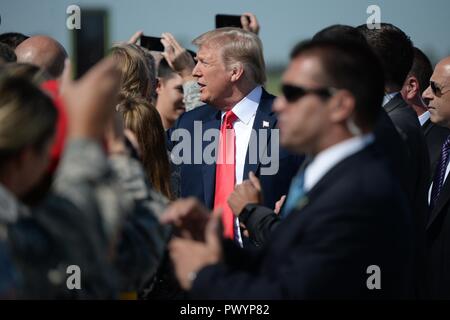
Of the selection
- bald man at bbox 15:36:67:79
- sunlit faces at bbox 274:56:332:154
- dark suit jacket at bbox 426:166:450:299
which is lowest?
dark suit jacket at bbox 426:166:450:299

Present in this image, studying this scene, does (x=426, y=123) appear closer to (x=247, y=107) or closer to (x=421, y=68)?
(x=421, y=68)

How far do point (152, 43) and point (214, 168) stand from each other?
2488 millimetres

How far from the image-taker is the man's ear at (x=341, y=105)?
2.79 meters

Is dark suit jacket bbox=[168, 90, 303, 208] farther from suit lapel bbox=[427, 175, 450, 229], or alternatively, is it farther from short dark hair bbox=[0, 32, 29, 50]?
short dark hair bbox=[0, 32, 29, 50]

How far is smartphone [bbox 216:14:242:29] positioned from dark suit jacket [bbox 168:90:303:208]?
1.35 meters

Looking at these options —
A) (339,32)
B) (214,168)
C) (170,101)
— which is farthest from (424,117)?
(339,32)

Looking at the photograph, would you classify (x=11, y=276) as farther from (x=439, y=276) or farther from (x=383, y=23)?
(x=439, y=276)

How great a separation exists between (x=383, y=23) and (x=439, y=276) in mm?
1675

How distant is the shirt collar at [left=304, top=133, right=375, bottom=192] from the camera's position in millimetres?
2746

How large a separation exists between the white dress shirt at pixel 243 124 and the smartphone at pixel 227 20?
145 centimetres

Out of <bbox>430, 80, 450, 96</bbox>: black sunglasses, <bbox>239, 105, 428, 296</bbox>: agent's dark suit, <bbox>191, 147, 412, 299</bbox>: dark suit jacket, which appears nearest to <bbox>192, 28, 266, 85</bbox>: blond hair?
<bbox>430, 80, 450, 96</bbox>: black sunglasses

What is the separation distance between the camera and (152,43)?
25.7 feet

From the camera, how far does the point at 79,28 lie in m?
4.43

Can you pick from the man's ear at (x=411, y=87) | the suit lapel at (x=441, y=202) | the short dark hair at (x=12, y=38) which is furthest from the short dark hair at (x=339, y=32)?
the short dark hair at (x=12, y=38)
